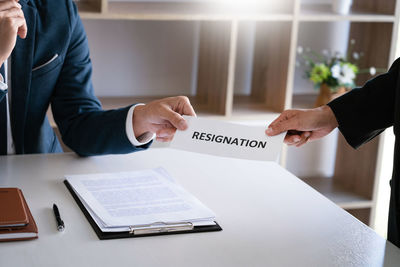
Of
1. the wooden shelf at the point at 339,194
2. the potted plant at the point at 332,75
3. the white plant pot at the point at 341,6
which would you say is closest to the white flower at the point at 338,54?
the potted plant at the point at 332,75

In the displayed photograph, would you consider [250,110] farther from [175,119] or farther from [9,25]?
[9,25]

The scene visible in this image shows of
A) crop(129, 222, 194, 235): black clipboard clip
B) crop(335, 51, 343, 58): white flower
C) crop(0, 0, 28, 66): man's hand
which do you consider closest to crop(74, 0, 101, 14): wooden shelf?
crop(0, 0, 28, 66): man's hand

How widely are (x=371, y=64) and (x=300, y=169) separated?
752 mm

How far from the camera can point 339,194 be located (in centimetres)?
329

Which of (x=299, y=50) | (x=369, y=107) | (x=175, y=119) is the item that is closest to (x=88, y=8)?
(x=299, y=50)

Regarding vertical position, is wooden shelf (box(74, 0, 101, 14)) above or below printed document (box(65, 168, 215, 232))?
above

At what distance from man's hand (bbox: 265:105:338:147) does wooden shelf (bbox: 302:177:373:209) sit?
1.56 meters

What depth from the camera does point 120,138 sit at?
1.81m

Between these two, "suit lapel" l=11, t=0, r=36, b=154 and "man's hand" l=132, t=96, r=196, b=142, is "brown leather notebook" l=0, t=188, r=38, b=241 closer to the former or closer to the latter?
"man's hand" l=132, t=96, r=196, b=142

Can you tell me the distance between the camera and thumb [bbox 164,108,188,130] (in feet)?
4.96

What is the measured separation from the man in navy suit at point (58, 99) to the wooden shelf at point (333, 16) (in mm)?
1196

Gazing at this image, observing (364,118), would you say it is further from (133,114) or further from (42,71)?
(42,71)

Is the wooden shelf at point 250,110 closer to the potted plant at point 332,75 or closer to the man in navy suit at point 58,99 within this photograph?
the potted plant at point 332,75

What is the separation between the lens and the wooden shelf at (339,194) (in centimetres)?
317
